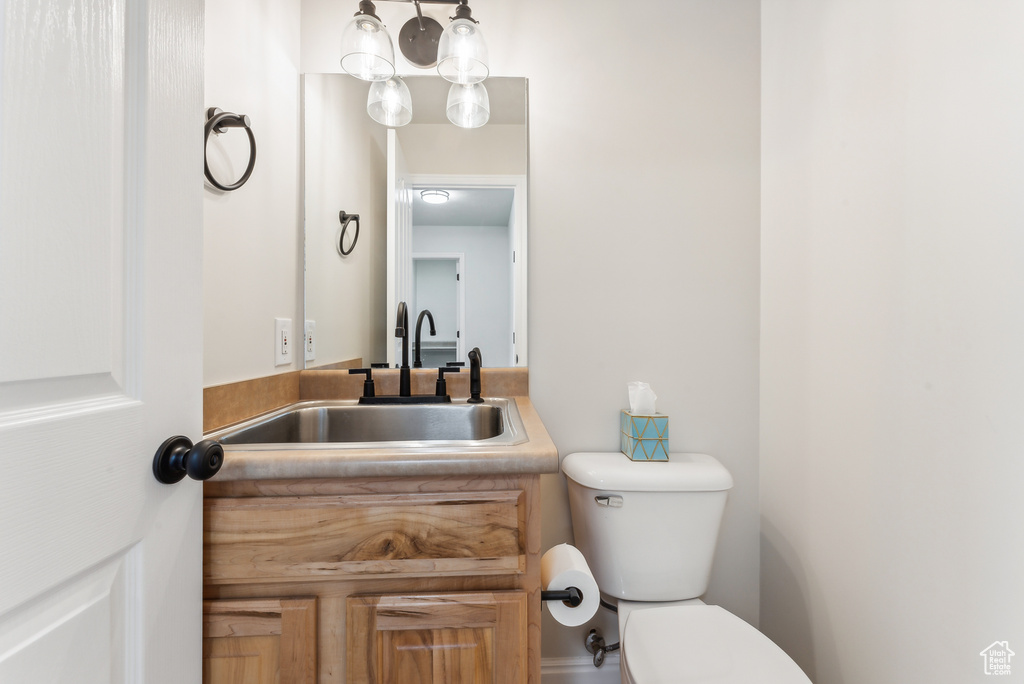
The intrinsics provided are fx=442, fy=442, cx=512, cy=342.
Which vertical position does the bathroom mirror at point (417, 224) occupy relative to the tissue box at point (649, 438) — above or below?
above

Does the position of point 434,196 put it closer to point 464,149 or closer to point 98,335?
point 464,149

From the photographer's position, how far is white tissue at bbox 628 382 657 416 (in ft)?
4.31

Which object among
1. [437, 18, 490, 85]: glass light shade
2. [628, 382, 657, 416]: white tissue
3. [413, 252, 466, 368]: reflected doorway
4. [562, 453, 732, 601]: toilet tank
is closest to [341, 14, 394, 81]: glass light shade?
[437, 18, 490, 85]: glass light shade

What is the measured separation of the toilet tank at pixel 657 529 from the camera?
1155 mm

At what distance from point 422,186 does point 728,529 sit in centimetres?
148

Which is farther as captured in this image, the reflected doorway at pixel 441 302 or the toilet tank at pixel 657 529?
the reflected doorway at pixel 441 302

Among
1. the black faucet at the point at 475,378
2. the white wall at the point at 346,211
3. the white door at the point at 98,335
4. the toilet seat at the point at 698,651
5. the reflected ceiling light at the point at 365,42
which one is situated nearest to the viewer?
the white door at the point at 98,335

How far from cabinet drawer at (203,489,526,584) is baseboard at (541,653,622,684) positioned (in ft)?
2.93

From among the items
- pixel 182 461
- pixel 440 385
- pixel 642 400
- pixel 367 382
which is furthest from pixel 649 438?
pixel 182 461

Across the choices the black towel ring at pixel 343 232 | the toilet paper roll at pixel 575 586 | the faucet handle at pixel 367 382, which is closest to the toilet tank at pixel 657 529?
the toilet paper roll at pixel 575 586

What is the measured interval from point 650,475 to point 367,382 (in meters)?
0.83

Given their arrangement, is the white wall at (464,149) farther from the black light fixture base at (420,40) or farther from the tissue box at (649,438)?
the tissue box at (649,438)

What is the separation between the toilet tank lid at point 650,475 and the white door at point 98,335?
0.88 m

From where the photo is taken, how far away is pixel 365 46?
1134mm
